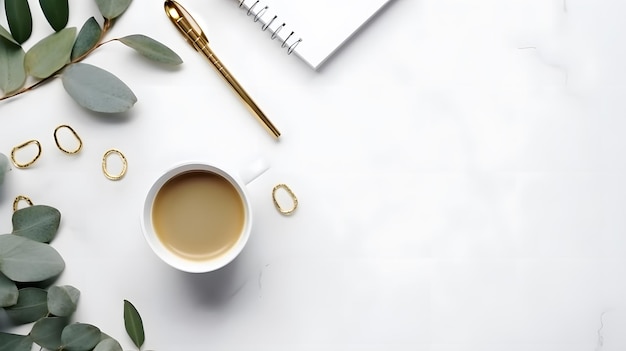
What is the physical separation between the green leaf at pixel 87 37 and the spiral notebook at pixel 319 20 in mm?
158

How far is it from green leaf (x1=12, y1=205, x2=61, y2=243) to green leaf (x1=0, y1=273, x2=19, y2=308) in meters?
0.05

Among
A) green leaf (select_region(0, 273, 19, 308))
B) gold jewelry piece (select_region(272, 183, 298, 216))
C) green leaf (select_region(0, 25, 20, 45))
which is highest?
green leaf (select_region(0, 25, 20, 45))

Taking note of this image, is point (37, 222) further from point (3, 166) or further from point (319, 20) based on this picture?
point (319, 20)

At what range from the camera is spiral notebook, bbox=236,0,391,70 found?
2.60ft

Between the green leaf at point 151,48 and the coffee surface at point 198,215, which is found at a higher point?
the green leaf at point 151,48

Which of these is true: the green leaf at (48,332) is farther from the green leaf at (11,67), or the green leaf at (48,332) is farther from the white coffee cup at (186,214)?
the green leaf at (11,67)

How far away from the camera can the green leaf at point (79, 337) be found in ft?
2.51

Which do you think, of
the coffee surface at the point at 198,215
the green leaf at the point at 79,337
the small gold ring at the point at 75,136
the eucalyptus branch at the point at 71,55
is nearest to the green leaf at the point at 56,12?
the eucalyptus branch at the point at 71,55

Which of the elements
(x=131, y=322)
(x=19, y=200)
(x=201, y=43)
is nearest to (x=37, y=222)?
(x=19, y=200)

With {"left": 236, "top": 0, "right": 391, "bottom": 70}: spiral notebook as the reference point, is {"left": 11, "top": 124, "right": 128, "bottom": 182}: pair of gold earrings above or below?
below

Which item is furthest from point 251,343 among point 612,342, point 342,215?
point 612,342

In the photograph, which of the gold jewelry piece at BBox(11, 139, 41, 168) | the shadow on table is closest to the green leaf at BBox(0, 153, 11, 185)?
the gold jewelry piece at BBox(11, 139, 41, 168)

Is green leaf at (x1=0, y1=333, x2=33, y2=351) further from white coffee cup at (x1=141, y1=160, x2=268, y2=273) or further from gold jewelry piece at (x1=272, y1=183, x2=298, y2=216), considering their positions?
gold jewelry piece at (x1=272, y1=183, x2=298, y2=216)

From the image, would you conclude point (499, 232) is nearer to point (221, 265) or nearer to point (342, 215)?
point (342, 215)
